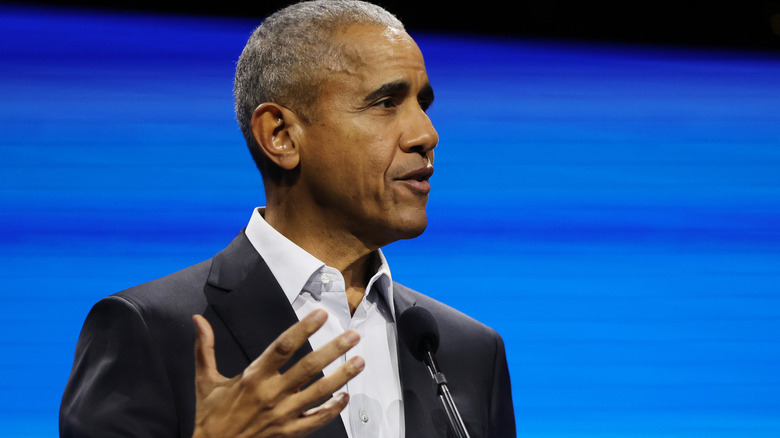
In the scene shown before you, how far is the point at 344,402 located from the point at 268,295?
52 centimetres

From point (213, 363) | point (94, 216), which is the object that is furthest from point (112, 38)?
point (213, 363)

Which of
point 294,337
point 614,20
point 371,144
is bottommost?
point 294,337

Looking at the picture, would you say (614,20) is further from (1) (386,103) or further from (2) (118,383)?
(2) (118,383)

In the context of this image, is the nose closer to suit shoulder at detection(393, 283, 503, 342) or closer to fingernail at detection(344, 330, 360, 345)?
suit shoulder at detection(393, 283, 503, 342)

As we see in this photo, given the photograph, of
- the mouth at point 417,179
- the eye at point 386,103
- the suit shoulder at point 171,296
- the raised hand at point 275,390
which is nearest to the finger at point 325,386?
the raised hand at point 275,390

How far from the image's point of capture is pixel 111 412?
1499 mm

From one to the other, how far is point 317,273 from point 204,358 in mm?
530

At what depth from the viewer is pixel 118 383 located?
1.53 meters

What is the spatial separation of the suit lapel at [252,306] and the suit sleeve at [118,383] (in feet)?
0.55

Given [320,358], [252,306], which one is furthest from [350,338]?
[252,306]

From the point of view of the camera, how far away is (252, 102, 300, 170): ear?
1.83 meters

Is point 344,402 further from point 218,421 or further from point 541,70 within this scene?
point 541,70

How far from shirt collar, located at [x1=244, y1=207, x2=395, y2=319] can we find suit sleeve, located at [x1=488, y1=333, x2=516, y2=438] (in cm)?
30

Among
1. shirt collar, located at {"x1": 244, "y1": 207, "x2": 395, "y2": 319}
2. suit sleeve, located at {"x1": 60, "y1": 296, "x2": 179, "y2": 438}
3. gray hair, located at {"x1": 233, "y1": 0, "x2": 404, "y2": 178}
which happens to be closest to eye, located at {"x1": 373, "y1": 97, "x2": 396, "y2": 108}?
gray hair, located at {"x1": 233, "y1": 0, "x2": 404, "y2": 178}
